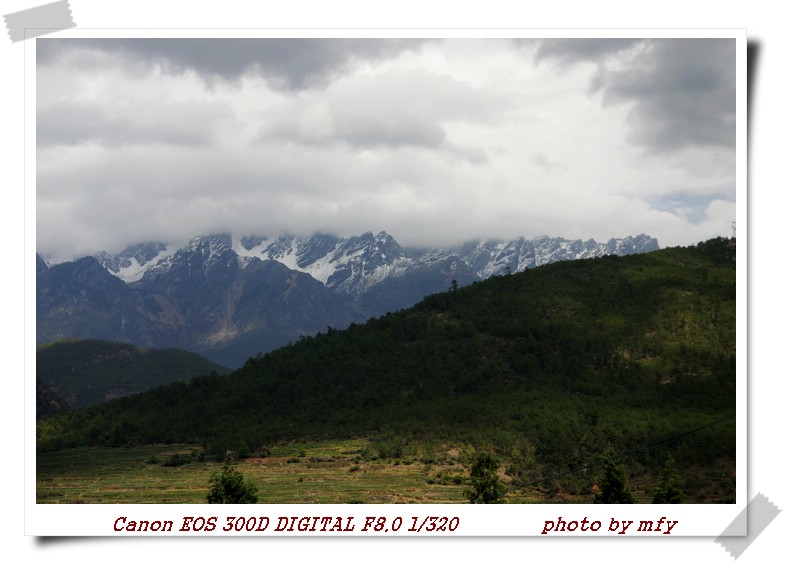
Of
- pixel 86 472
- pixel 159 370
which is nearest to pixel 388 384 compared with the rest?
pixel 86 472

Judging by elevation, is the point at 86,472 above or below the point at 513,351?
below

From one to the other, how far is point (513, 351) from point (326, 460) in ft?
68.6

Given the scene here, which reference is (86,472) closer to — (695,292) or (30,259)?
(30,259)

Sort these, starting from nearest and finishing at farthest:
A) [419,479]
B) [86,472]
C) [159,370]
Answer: [419,479] < [86,472] < [159,370]

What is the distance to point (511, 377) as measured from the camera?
202ft

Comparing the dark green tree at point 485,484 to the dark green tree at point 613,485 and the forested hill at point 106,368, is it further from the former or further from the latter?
the forested hill at point 106,368

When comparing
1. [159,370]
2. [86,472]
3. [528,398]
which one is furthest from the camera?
[159,370]

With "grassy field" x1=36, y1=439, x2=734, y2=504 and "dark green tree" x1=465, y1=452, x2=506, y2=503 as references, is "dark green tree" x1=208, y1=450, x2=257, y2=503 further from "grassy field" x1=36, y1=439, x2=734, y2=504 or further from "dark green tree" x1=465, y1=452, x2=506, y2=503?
"dark green tree" x1=465, y1=452, x2=506, y2=503
